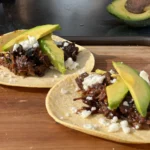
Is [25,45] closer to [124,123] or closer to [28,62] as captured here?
[28,62]

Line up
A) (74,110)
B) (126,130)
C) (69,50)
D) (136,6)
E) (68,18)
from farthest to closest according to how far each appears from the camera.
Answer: (68,18) → (136,6) → (69,50) → (74,110) → (126,130)

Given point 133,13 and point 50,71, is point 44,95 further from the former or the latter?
point 133,13

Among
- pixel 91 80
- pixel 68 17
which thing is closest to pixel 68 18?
pixel 68 17

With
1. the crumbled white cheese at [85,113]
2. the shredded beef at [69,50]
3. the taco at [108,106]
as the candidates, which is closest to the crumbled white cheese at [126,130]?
the taco at [108,106]

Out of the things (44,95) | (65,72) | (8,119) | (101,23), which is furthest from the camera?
(101,23)

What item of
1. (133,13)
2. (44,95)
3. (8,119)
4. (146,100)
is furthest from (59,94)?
(133,13)

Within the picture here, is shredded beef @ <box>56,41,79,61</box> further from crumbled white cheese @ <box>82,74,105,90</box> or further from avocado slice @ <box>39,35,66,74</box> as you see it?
crumbled white cheese @ <box>82,74,105,90</box>

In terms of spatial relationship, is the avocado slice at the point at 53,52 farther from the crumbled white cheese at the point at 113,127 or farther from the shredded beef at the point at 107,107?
the crumbled white cheese at the point at 113,127

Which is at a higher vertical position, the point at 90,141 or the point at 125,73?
the point at 125,73
